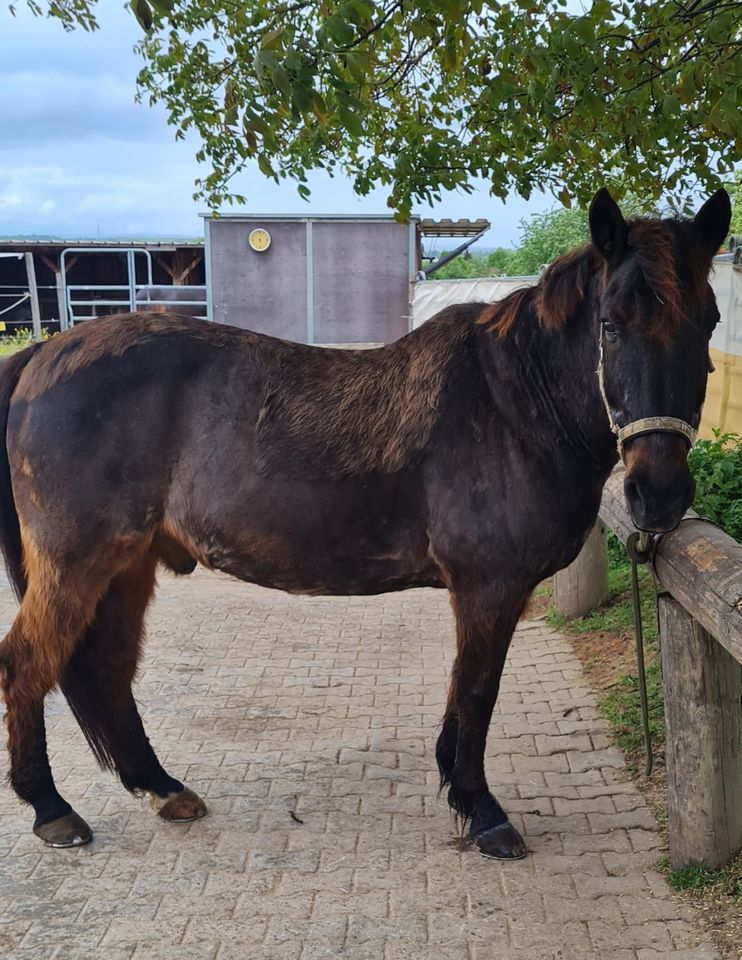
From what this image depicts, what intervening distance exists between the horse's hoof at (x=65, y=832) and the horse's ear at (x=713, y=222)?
309 cm

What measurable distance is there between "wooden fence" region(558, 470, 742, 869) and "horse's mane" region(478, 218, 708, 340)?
0.82 m

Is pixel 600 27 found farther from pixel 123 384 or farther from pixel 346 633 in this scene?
pixel 346 633

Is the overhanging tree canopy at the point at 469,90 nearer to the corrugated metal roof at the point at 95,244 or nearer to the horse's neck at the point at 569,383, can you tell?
the horse's neck at the point at 569,383

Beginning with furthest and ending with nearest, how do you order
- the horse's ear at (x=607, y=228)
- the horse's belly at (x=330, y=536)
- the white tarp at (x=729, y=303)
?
the white tarp at (x=729, y=303) → the horse's belly at (x=330, y=536) → the horse's ear at (x=607, y=228)

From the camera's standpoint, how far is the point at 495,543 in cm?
315

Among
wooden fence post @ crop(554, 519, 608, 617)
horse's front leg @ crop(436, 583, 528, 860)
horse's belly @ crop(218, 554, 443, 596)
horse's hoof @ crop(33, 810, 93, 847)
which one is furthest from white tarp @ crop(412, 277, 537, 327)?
horse's hoof @ crop(33, 810, 93, 847)

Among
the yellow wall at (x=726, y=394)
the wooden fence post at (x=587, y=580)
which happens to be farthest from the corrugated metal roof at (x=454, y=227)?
the wooden fence post at (x=587, y=580)

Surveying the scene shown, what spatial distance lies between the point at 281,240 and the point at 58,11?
12621mm

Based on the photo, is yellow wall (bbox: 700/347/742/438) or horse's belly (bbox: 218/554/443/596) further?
yellow wall (bbox: 700/347/742/438)

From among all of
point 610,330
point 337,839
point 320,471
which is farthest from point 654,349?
point 337,839

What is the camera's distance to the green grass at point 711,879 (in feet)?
9.58

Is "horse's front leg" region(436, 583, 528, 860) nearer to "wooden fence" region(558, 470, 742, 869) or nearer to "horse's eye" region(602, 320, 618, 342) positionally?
"wooden fence" region(558, 470, 742, 869)

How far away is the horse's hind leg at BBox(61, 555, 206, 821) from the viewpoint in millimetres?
3584

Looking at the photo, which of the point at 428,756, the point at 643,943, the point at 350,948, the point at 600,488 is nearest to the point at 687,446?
the point at 600,488
